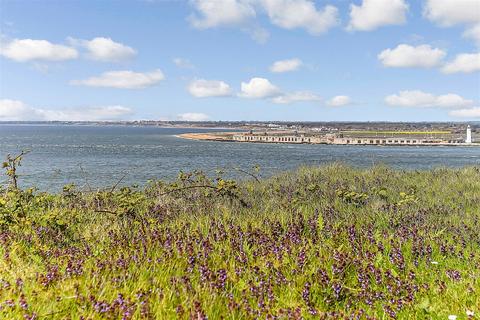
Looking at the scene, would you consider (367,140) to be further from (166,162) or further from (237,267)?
(237,267)

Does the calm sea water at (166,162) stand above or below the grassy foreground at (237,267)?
below

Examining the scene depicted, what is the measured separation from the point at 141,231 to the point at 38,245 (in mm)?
1642

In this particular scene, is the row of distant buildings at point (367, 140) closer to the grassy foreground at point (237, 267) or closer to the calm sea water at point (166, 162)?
the calm sea water at point (166, 162)

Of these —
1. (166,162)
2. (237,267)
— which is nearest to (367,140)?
(166,162)

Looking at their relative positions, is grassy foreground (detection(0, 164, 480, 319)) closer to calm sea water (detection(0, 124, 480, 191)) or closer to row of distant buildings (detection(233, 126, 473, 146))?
calm sea water (detection(0, 124, 480, 191))

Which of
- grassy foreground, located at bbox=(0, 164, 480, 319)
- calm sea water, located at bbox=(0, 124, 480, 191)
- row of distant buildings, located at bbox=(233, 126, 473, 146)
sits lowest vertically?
calm sea water, located at bbox=(0, 124, 480, 191)

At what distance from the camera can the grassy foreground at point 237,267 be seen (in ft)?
12.0

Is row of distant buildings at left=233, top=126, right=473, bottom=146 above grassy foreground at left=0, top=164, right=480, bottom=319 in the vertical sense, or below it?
below

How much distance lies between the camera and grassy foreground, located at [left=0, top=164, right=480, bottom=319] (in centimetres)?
366

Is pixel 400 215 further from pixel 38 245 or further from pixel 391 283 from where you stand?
pixel 38 245

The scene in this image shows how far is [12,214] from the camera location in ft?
23.6

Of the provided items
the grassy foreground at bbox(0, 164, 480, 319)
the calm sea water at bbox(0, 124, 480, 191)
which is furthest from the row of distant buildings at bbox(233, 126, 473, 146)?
the grassy foreground at bbox(0, 164, 480, 319)

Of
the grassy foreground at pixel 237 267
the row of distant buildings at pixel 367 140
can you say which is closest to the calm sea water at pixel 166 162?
the grassy foreground at pixel 237 267

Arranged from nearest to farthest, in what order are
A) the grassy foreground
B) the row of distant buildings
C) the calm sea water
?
the grassy foreground
the calm sea water
the row of distant buildings
